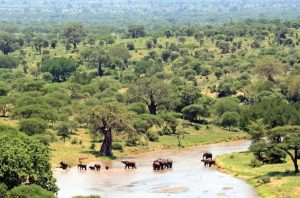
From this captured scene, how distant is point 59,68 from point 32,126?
63.1 m

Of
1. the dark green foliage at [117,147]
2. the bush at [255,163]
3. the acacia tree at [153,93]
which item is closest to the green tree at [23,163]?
the bush at [255,163]

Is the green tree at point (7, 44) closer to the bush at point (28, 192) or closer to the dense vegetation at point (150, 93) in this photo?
the dense vegetation at point (150, 93)

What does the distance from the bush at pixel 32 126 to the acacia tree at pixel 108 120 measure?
591 cm

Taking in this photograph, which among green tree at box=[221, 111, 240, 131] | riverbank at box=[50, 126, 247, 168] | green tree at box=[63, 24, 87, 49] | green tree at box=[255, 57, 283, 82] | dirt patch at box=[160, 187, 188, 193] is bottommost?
A: riverbank at box=[50, 126, 247, 168]

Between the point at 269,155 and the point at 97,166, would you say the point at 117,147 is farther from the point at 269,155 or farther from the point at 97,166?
the point at 269,155

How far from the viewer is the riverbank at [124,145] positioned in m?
74.6

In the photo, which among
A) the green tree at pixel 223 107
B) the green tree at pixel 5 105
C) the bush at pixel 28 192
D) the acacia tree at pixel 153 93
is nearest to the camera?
the bush at pixel 28 192

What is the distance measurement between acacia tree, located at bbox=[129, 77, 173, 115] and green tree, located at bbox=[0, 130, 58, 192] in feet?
167

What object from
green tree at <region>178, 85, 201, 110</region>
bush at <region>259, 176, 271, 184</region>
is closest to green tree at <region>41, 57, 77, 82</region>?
green tree at <region>178, 85, 201, 110</region>

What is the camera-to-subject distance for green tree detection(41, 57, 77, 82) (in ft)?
461

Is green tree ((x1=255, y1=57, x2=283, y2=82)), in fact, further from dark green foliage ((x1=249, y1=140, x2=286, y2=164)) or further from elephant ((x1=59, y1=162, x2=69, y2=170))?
elephant ((x1=59, y1=162, x2=69, y2=170))

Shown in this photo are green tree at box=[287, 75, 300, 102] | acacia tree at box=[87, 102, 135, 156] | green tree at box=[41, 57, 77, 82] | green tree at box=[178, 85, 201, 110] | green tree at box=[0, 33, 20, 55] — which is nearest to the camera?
acacia tree at box=[87, 102, 135, 156]

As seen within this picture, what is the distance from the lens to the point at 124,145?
82.9m

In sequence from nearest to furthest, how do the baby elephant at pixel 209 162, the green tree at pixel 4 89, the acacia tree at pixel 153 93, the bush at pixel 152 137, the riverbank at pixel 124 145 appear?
1. the baby elephant at pixel 209 162
2. the riverbank at pixel 124 145
3. the bush at pixel 152 137
4. the acacia tree at pixel 153 93
5. the green tree at pixel 4 89
